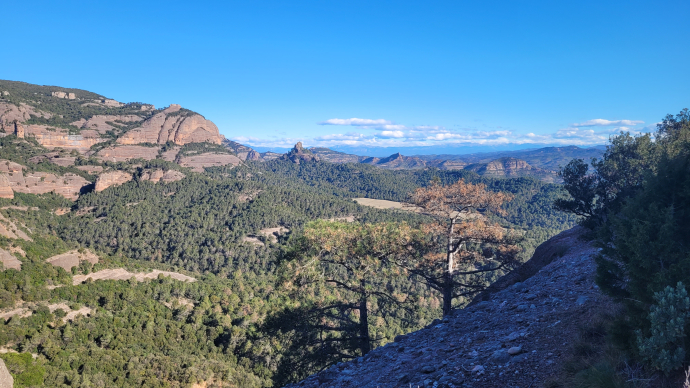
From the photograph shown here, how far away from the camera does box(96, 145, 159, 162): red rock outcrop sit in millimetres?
105544

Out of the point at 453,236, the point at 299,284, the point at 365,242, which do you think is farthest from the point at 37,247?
the point at 453,236

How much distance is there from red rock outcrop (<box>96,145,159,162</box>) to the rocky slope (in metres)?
127

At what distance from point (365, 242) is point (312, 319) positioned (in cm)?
408

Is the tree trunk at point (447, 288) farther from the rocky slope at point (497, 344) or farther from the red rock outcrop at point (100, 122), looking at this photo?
the red rock outcrop at point (100, 122)

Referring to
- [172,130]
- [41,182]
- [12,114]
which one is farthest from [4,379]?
[172,130]

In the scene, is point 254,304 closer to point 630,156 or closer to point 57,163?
point 630,156

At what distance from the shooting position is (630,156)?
20688mm

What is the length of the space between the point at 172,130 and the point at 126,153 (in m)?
24.2

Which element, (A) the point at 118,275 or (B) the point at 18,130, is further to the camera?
(B) the point at 18,130

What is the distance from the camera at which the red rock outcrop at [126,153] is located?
10554cm

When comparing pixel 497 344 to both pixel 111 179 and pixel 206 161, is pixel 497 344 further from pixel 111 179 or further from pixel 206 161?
pixel 206 161

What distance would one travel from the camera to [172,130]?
13025 cm

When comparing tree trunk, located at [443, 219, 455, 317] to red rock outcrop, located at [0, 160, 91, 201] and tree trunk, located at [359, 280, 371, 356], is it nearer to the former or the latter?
tree trunk, located at [359, 280, 371, 356]

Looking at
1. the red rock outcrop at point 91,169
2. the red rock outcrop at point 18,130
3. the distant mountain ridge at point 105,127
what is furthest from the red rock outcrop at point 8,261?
the red rock outcrop at point 18,130
